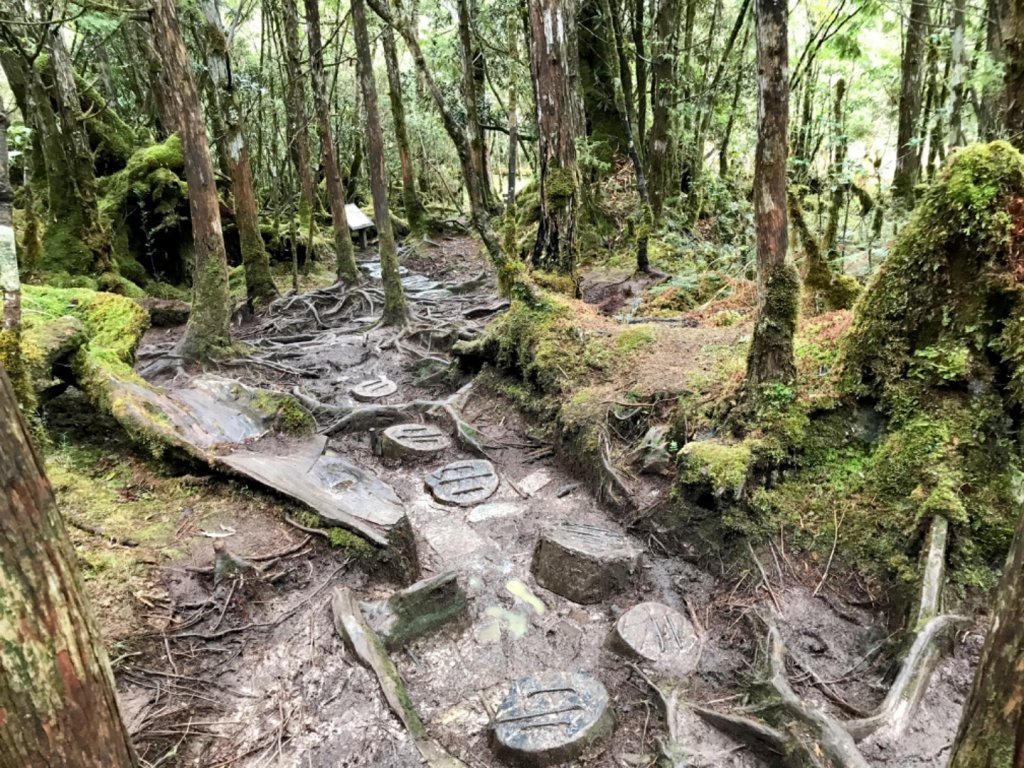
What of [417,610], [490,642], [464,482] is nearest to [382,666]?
[417,610]

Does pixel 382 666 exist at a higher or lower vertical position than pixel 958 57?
lower

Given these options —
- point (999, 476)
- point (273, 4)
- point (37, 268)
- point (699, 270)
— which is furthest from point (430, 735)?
point (273, 4)

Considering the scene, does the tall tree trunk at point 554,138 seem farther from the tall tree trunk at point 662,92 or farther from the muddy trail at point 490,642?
the muddy trail at point 490,642

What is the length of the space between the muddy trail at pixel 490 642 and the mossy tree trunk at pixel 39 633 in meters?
1.64

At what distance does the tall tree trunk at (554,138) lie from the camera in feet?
28.6

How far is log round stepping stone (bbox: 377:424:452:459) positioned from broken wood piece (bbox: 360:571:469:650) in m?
2.87

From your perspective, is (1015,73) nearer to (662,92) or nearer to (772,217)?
(772,217)

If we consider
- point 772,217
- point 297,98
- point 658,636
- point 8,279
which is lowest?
point 658,636

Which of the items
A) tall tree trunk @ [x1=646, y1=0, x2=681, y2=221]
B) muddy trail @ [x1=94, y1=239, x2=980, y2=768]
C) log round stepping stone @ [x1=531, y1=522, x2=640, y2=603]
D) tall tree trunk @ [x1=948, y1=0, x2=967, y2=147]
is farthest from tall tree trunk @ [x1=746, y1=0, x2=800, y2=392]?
tall tree trunk @ [x1=646, y1=0, x2=681, y2=221]

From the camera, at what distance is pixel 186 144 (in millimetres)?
8578

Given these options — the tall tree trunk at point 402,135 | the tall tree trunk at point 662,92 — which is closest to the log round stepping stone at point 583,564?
the tall tree trunk at point 662,92

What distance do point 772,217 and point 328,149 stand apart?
1211cm

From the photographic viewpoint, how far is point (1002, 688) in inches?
58.1

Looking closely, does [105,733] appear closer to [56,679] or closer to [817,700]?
[56,679]
